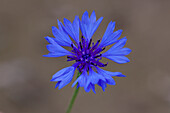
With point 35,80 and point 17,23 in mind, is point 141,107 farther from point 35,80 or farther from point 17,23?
point 17,23

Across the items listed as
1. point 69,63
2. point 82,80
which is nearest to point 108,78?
point 82,80

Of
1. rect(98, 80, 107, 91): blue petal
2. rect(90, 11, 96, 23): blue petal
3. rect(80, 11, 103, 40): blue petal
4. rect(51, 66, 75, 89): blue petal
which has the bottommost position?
rect(51, 66, 75, 89): blue petal

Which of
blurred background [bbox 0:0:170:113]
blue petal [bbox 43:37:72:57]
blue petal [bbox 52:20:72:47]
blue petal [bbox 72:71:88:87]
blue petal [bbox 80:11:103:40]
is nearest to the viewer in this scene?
blue petal [bbox 72:71:88:87]

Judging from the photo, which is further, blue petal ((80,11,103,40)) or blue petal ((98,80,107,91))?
blue petal ((80,11,103,40))

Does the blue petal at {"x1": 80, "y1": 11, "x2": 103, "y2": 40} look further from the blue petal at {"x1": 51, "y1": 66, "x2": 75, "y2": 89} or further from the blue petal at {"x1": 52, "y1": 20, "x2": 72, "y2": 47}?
the blue petal at {"x1": 51, "y1": 66, "x2": 75, "y2": 89}

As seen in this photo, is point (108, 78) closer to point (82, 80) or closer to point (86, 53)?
point (82, 80)

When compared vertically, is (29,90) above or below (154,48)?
below

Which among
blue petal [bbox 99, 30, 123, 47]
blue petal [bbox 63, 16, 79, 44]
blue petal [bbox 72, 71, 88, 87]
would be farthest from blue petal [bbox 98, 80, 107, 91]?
blue petal [bbox 63, 16, 79, 44]

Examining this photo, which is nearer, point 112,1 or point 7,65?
point 7,65

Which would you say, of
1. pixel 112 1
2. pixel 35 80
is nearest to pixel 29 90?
pixel 35 80
